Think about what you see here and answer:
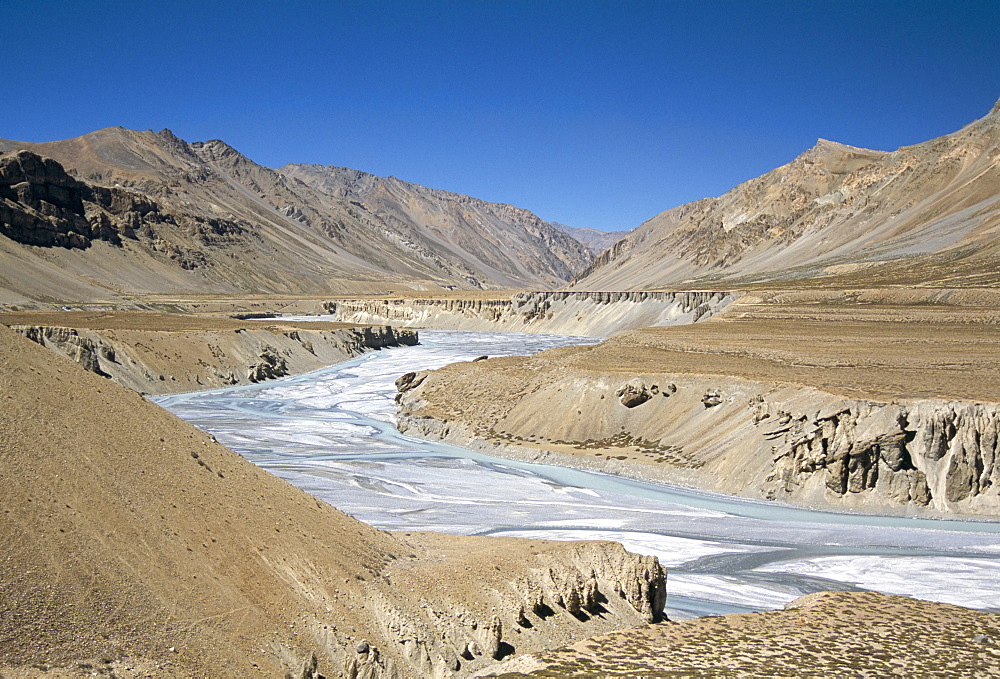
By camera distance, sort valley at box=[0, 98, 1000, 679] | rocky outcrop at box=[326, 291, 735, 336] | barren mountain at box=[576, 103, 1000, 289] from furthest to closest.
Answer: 1. barren mountain at box=[576, 103, 1000, 289]
2. rocky outcrop at box=[326, 291, 735, 336]
3. valley at box=[0, 98, 1000, 679]

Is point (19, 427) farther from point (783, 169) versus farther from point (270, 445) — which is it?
point (783, 169)

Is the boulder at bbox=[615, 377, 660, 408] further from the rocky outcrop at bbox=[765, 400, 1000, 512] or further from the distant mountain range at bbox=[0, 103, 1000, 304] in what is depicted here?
the distant mountain range at bbox=[0, 103, 1000, 304]

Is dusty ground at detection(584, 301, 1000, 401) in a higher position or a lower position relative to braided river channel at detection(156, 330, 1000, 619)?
higher

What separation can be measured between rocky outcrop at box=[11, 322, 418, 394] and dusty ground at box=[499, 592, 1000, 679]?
119 feet

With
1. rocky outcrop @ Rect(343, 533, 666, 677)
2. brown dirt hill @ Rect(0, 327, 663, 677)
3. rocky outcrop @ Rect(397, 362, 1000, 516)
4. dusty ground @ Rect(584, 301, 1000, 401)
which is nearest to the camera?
brown dirt hill @ Rect(0, 327, 663, 677)

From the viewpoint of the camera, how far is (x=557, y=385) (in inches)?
1542

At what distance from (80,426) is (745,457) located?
23.9 m

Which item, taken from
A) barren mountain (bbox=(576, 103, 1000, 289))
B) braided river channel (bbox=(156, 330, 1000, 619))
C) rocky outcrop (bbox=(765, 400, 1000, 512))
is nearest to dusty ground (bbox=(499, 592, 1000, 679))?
braided river channel (bbox=(156, 330, 1000, 619))

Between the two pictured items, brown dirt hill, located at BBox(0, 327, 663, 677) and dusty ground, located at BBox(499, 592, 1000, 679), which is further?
dusty ground, located at BBox(499, 592, 1000, 679)

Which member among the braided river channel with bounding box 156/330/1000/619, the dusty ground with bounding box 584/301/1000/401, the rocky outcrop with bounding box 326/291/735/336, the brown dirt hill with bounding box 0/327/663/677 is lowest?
the braided river channel with bounding box 156/330/1000/619

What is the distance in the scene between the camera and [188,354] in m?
58.0

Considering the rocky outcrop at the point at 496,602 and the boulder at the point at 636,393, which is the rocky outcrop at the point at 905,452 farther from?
the rocky outcrop at the point at 496,602

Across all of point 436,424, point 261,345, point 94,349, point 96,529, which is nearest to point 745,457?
point 436,424

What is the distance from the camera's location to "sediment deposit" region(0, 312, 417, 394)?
50312 mm
